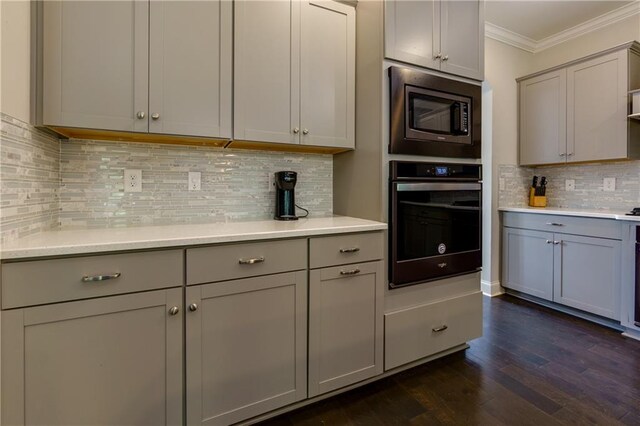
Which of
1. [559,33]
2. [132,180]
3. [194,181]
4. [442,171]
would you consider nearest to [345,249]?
[442,171]

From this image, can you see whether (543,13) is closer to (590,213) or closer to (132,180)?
(590,213)

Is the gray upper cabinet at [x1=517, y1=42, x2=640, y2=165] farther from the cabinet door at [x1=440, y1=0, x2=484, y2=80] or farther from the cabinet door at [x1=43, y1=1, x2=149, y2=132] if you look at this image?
the cabinet door at [x1=43, y1=1, x2=149, y2=132]

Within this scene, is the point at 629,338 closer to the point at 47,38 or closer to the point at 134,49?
the point at 134,49

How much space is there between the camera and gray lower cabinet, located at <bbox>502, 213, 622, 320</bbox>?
2.49 meters

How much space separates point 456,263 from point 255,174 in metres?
1.43

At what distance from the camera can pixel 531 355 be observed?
6.95 ft

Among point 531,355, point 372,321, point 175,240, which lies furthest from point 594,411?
point 175,240

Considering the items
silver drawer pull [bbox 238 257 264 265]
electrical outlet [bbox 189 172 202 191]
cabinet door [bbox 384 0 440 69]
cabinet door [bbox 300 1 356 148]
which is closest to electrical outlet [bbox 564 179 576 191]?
cabinet door [bbox 384 0 440 69]

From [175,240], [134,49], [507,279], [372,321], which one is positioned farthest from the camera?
[507,279]

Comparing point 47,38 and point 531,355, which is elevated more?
point 47,38

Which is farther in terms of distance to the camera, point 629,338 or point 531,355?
point 629,338

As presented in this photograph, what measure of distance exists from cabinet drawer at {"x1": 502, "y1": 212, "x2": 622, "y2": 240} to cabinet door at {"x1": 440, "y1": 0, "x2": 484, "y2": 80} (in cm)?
160

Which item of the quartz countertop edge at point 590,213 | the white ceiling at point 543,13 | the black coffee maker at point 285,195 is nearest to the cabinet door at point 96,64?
the black coffee maker at point 285,195

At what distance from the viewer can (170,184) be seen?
70.2 inches
